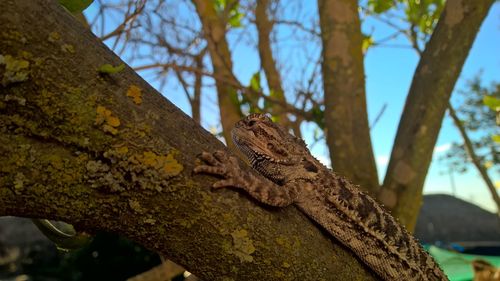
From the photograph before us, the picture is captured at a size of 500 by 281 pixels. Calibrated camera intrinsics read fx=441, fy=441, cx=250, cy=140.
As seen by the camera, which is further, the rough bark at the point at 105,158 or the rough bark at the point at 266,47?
the rough bark at the point at 266,47

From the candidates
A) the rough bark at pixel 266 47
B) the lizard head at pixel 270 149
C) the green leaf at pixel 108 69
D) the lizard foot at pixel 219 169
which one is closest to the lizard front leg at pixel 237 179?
the lizard foot at pixel 219 169

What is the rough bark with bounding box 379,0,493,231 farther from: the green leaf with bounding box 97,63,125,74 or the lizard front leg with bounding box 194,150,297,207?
the green leaf with bounding box 97,63,125,74

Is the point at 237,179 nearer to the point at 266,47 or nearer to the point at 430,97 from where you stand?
the point at 430,97

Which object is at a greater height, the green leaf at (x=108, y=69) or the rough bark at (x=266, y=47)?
the rough bark at (x=266, y=47)

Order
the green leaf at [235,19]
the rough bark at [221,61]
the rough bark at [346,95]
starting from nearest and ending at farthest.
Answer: the rough bark at [346,95] < the rough bark at [221,61] < the green leaf at [235,19]

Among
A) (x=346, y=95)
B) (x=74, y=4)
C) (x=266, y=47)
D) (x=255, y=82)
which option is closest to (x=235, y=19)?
(x=266, y=47)

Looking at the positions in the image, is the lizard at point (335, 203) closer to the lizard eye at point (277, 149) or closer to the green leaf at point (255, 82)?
the lizard eye at point (277, 149)

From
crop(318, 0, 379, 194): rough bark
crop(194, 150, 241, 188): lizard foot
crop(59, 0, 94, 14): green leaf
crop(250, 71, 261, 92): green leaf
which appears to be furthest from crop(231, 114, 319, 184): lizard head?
crop(250, 71, 261, 92): green leaf
